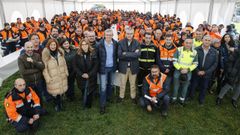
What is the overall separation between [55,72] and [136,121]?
6.35 feet

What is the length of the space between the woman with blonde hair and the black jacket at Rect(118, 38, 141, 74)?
121 centimetres

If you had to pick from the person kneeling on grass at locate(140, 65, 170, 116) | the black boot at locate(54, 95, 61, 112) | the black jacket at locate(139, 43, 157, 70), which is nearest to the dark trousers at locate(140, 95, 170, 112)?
the person kneeling on grass at locate(140, 65, 170, 116)

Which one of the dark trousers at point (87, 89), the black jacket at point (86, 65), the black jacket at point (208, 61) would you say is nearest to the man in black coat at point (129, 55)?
the black jacket at point (86, 65)

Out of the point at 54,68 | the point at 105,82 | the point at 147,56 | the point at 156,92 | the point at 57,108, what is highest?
the point at 147,56

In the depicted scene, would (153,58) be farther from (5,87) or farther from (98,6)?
(98,6)

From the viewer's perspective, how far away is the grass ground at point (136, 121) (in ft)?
11.8

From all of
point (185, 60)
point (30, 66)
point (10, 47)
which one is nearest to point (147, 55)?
point (185, 60)

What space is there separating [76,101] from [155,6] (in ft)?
80.4

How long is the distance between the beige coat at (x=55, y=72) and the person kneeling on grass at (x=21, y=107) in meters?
0.42

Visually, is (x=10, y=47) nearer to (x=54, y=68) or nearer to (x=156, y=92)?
(x=54, y=68)

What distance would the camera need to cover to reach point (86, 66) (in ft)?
12.7

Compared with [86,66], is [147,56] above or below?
above

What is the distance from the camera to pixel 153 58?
4.23 metres

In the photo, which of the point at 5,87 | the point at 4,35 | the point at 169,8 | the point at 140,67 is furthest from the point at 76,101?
the point at 169,8
